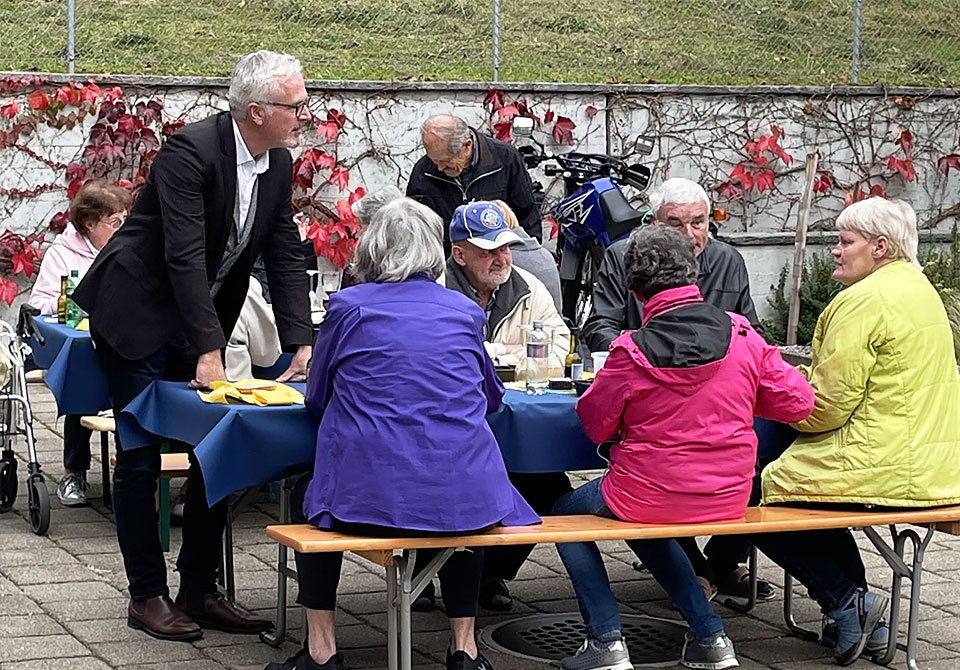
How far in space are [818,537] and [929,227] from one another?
7.62 metres

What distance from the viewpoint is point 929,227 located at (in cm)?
1199

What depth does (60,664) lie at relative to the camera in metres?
4.62

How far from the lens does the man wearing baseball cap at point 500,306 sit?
5359 millimetres

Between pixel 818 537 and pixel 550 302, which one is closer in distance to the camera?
pixel 818 537

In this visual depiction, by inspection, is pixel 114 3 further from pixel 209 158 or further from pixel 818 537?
pixel 818 537

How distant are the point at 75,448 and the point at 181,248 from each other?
244 centimetres

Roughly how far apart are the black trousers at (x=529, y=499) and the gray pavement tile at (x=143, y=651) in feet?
3.52

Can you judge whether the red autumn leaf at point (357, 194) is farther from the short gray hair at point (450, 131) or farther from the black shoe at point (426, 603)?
the black shoe at point (426, 603)

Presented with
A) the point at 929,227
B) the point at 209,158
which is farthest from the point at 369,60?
the point at 209,158

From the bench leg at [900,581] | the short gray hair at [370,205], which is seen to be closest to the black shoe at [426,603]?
the bench leg at [900,581]

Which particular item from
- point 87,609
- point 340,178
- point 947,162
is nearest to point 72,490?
point 87,609

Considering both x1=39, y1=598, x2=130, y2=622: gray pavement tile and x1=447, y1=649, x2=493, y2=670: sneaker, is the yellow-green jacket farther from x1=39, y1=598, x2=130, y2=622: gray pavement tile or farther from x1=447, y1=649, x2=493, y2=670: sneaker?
x1=39, y1=598, x2=130, y2=622: gray pavement tile

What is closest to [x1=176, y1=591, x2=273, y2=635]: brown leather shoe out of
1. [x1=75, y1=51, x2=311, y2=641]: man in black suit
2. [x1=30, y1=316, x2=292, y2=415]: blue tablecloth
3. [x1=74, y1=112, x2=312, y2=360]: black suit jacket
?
[x1=75, y1=51, x2=311, y2=641]: man in black suit

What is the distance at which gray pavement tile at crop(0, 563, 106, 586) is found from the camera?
5.55 m
